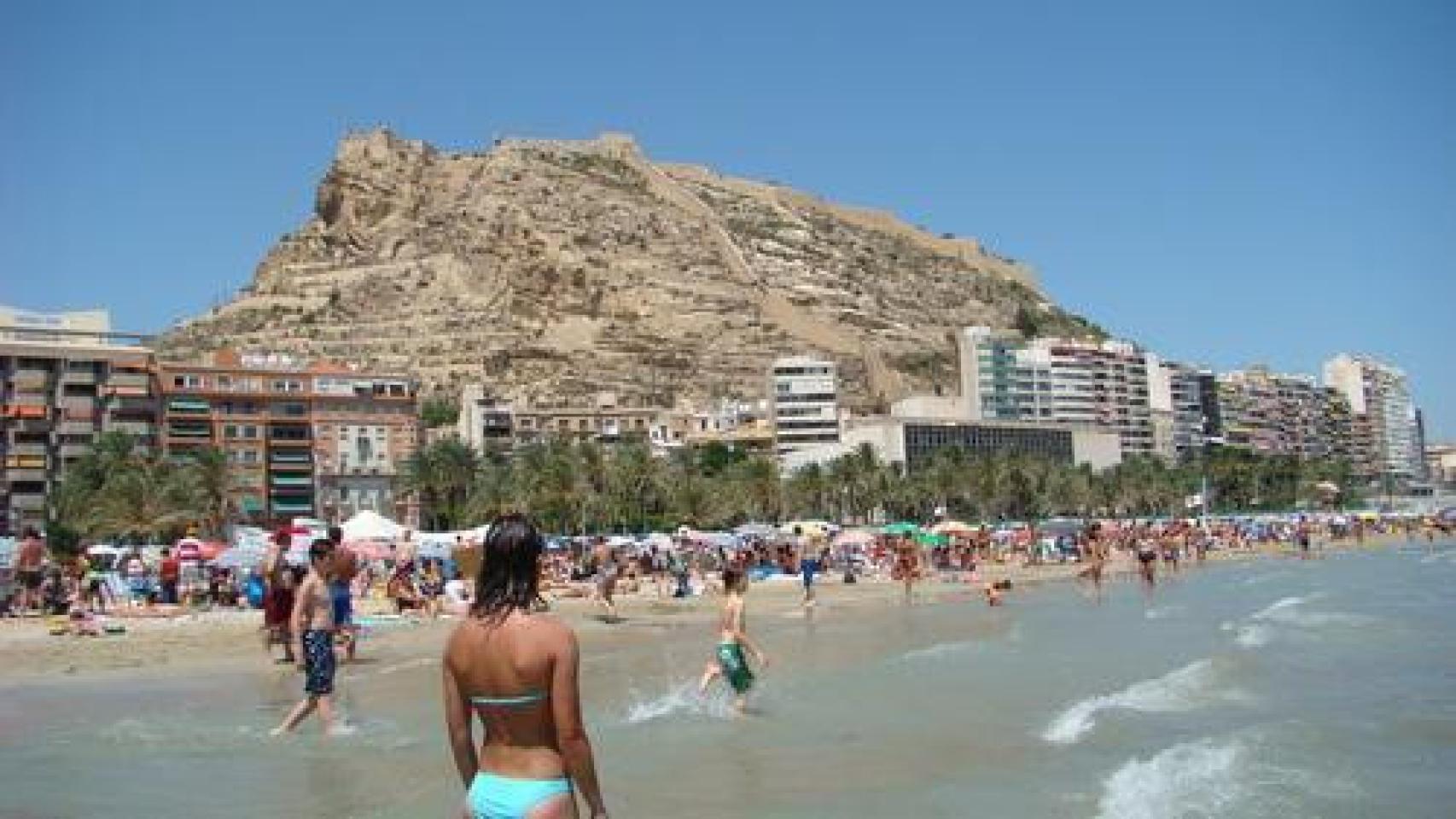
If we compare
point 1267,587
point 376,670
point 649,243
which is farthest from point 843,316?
point 376,670

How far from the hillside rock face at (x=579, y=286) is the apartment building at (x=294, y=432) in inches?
1211

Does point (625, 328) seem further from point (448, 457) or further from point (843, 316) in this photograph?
point (448, 457)

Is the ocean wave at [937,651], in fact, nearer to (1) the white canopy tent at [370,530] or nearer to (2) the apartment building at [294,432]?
(1) the white canopy tent at [370,530]

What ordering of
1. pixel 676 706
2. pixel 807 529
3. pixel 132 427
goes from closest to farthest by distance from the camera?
pixel 676 706
pixel 807 529
pixel 132 427

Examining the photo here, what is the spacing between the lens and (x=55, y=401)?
8025 centimetres

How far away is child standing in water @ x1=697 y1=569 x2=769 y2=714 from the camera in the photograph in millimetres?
13828

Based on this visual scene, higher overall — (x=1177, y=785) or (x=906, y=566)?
(x=906, y=566)

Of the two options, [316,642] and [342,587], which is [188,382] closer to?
[342,587]

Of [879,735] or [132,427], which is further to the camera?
[132,427]

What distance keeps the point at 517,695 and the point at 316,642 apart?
26.6 feet

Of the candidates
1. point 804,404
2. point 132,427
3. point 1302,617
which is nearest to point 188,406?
point 132,427

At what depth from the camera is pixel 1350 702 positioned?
47.6 feet

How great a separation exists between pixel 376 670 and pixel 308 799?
10.9 metres

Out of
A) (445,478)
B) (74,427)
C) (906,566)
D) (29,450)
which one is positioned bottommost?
(906,566)
